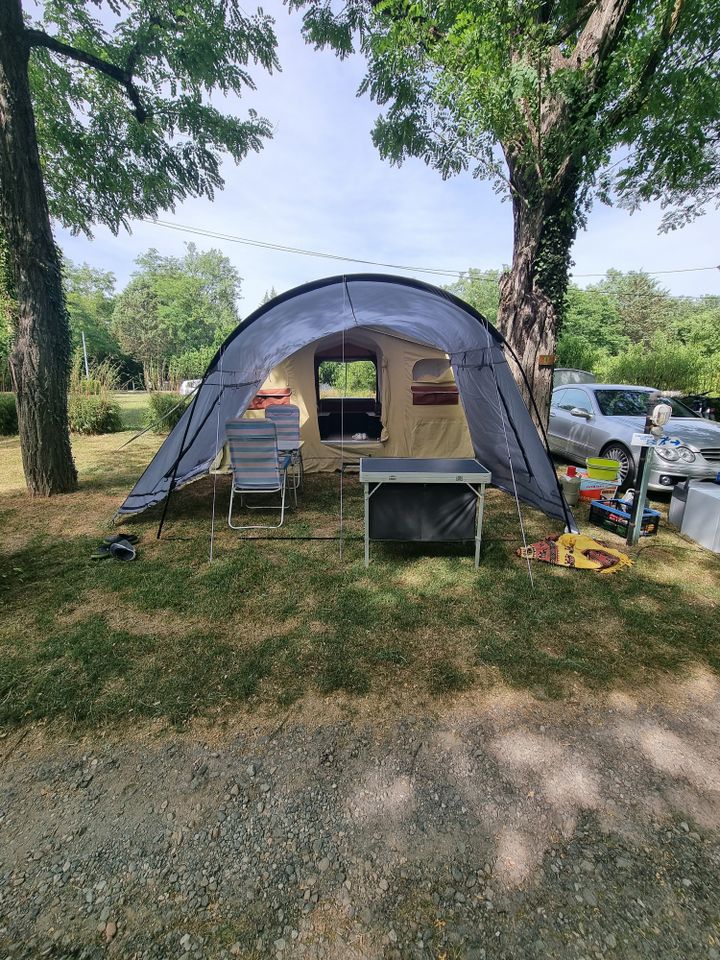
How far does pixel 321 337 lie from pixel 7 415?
388 inches

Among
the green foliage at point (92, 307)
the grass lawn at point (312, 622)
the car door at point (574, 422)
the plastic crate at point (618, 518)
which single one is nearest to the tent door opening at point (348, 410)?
the grass lawn at point (312, 622)

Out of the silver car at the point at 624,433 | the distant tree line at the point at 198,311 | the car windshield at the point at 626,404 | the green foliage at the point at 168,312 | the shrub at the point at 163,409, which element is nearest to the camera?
the silver car at the point at 624,433

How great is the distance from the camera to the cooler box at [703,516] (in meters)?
4.21

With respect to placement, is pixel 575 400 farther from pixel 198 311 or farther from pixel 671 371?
pixel 198 311

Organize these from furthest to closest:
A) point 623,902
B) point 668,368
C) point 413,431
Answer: point 668,368 < point 413,431 < point 623,902

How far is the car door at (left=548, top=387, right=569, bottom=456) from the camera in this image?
7.26 m

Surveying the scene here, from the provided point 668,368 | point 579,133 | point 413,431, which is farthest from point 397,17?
point 668,368

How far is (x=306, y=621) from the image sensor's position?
2992mm

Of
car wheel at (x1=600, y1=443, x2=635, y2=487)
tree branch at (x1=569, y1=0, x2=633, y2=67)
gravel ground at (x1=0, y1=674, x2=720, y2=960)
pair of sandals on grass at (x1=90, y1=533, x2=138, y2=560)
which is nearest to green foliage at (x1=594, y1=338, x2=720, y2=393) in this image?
car wheel at (x1=600, y1=443, x2=635, y2=487)

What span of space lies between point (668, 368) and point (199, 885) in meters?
15.7

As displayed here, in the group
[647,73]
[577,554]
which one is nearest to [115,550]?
[577,554]

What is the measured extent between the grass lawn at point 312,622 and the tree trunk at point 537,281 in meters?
2.31

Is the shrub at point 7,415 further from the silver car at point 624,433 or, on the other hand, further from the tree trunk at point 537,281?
the silver car at point 624,433

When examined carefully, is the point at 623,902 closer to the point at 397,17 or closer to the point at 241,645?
the point at 241,645
